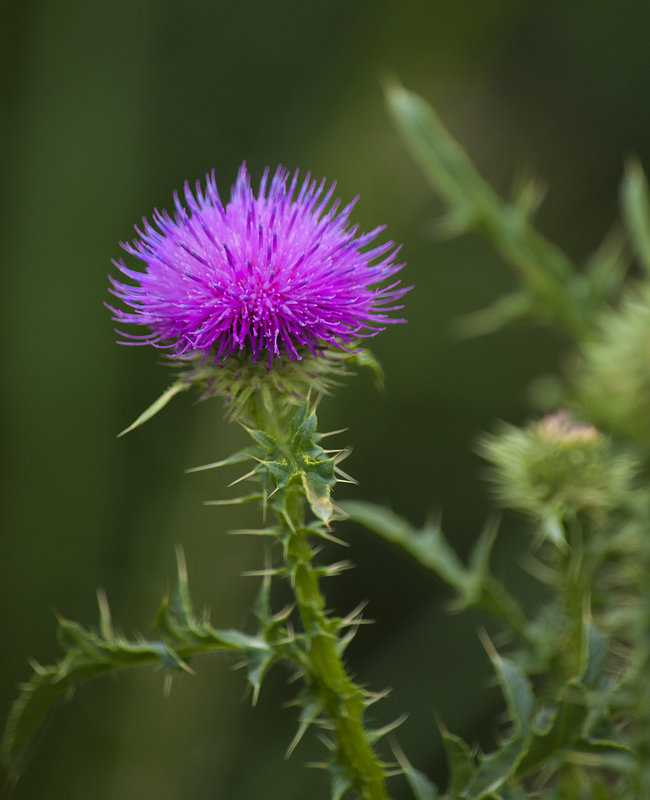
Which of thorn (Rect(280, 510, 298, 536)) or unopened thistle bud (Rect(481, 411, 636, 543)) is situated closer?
thorn (Rect(280, 510, 298, 536))

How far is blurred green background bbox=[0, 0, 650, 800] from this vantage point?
3.65 m

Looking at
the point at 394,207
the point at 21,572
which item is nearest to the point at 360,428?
the point at 394,207

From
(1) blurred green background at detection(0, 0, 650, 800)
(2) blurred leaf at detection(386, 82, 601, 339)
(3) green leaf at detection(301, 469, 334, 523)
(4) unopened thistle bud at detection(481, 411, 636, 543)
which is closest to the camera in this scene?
(3) green leaf at detection(301, 469, 334, 523)

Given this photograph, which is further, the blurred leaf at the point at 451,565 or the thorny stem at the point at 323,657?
the blurred leaf at the point at 451,565

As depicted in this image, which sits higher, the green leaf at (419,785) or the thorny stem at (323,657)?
the thorny stem at (323,657)

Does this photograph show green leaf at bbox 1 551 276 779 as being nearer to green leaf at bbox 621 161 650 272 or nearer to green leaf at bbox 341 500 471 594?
green leaf at bbox 341 500 471 594

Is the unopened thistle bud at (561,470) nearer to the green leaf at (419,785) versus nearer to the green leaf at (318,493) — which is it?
the green leaf at (419,785)

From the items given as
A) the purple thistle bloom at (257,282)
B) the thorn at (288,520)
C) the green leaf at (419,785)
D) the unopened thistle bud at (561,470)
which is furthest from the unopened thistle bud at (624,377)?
the thorn at (288,520)

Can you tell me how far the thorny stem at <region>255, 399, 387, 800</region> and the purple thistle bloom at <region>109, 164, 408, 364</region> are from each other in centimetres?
16

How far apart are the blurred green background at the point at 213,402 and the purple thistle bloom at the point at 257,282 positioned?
210 cm

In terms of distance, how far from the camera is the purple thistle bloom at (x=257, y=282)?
1613 mm

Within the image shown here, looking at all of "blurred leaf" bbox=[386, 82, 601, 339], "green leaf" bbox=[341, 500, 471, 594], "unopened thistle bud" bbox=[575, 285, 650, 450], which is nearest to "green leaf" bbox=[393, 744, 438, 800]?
"green leaf" bbox=[341, 500, 471, 594]

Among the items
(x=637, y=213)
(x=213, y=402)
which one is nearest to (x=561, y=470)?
(x=637, y=213)

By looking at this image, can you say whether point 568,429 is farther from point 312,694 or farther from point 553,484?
point 312,694
